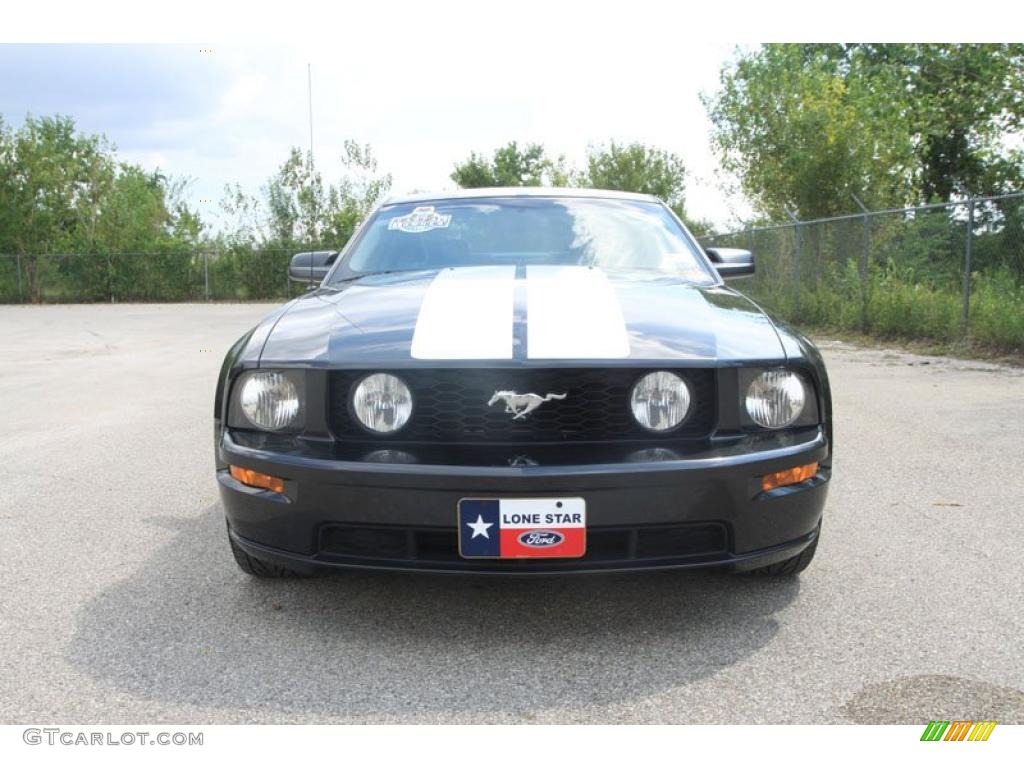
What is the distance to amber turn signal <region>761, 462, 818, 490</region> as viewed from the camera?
7.86 feet

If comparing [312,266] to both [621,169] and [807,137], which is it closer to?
[807,137]

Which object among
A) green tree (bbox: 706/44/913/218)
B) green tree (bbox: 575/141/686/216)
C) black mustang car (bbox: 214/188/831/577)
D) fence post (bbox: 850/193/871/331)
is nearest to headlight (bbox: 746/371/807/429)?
black mustang car (bbox: 214/188/831/577)

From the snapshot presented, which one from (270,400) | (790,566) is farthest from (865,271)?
(270,400)

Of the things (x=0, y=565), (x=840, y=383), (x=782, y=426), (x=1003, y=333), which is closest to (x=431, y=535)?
(x=782, y=426)

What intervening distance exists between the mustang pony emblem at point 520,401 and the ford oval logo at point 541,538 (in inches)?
11.8

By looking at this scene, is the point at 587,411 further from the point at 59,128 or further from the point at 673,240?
the point at 59,128

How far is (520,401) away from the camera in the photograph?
7.73 feet

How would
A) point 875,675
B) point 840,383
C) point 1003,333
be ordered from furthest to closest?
point 1003,333 < point 840,383 < point 875,675

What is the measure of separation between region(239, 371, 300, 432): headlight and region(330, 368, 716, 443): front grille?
0.60 ft

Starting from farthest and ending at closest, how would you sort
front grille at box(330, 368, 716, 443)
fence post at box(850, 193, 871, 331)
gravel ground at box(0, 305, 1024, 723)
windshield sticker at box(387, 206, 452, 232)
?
fence post at box(850, 193, 871, 331) < windshield sticker at box(387, 206, 452, 232) < front grille at box(330, 368, 716, 443) < gravel ground at box(0, 305, 1024, 723)

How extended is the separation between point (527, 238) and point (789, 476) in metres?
1.66

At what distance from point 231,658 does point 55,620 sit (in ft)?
2.16

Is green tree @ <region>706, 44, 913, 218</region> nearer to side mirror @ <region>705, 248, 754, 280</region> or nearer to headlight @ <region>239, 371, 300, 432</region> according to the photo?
side mirror @ <region>705, 248, 754, 280</region>

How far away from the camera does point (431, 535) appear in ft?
7.67
